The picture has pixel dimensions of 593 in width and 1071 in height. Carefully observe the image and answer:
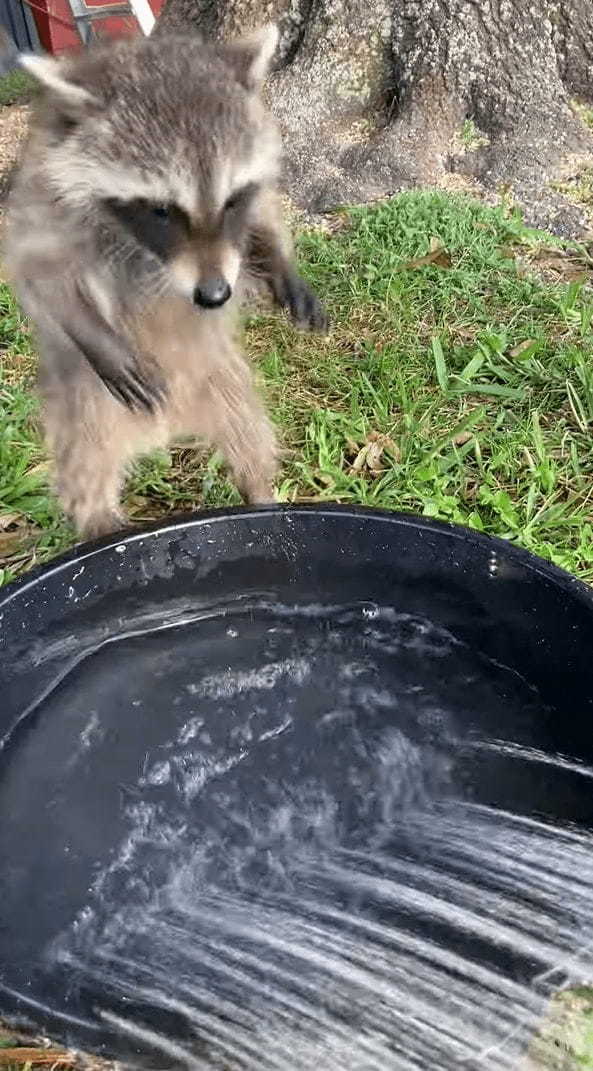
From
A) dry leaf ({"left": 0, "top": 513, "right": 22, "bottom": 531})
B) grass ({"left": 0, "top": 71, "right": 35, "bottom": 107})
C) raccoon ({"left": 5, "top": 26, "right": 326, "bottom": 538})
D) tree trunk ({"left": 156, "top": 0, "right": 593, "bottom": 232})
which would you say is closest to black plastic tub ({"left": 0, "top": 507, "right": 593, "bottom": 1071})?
raccoon ({"left": 5, "top": 26, "right": 326, "bottom": 538})

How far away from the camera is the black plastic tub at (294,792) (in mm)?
2105

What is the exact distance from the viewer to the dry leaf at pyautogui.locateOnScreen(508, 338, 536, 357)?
4.08 meters

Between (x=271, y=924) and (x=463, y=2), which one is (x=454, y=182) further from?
(x=271, y=924)

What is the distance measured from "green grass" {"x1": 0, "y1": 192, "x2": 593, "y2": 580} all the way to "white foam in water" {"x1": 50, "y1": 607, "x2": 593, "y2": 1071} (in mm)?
897

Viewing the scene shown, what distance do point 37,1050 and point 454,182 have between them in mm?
4541

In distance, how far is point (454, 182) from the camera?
208 inches


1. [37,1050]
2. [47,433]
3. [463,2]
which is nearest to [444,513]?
[47,433]

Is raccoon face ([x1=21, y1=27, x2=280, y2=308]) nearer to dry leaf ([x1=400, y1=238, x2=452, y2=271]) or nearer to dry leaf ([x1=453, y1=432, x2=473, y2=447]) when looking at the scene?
dry leaf ([x1=453, y1=432, x2=473, y2=447])

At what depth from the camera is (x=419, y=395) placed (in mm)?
3926

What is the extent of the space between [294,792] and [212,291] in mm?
1236

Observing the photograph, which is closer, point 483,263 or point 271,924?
point 271,924

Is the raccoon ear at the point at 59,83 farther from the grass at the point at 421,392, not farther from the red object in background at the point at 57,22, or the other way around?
the red object in background at the point at 57,22

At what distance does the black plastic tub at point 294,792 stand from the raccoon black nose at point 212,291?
562 millimetres

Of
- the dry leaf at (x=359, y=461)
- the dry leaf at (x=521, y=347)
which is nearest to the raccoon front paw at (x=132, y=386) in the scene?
the dry leaf at (x=359, y=461)
